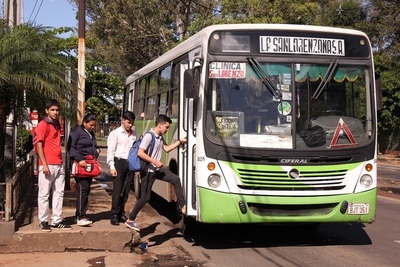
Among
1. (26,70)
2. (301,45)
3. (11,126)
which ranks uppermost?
(301,45)

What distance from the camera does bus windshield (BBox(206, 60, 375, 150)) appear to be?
26.2ft

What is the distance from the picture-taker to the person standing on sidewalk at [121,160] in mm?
9245

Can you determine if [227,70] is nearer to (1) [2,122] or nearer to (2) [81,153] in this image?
(2) [81,153]

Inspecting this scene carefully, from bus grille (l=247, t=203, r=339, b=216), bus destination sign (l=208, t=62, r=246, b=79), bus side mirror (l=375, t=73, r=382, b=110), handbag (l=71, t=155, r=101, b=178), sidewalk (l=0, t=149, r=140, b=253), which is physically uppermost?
bus destination sign (l=208, t=62, r=246, b=79)

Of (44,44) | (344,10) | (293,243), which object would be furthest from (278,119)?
(344,10)

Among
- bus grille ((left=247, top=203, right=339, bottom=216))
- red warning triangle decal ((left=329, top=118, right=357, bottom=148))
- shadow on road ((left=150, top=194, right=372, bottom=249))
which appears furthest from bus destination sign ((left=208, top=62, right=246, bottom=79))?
shadow on road ((left=150, top=194, right=372, bottom=249))

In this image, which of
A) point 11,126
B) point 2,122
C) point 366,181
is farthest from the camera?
point 11,126

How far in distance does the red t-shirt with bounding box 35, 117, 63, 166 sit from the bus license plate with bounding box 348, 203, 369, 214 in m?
4.16

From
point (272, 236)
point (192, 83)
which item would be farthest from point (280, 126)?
point (272, 236)

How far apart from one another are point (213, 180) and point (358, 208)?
2.13 m

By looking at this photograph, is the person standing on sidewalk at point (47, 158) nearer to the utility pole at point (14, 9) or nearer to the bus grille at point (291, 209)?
the bus grille at point (291, 209)

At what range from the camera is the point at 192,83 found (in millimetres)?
8094

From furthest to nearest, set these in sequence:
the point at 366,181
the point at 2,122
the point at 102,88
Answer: the point at 102,88 → the point at 2,122 → the point at 366,181

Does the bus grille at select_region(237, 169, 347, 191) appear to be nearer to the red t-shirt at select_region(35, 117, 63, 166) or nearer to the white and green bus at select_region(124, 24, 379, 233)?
the white and green bus at select_region(124, 24, 379, 233)
